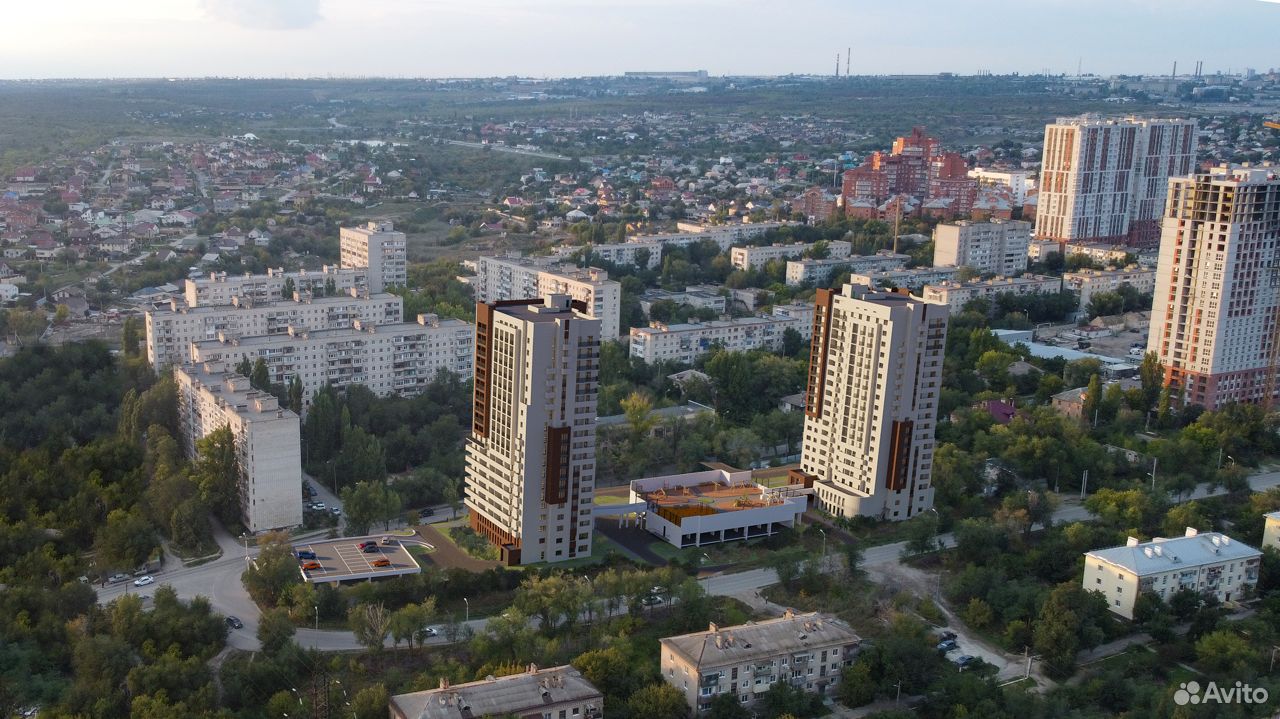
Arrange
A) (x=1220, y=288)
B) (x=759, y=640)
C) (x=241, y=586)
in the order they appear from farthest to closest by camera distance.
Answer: (x=1220, y=288) < (x=241, y=586) < (x=759, y=640)

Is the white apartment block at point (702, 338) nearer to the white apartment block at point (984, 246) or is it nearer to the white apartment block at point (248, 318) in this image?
the white apartment block at point (248, 318)

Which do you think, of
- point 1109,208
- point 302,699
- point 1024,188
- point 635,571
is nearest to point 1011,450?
point 635,571

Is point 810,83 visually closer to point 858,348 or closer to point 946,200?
point 946,200

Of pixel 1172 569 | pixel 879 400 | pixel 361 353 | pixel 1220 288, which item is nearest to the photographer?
pixel 1172 569

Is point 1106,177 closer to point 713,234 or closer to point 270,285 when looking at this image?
point 713,234

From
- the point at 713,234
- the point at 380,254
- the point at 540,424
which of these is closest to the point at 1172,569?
the point at 540,424

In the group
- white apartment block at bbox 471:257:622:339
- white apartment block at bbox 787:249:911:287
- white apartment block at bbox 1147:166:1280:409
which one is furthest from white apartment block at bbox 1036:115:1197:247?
white apartment block at bbox 471:257:622:339
